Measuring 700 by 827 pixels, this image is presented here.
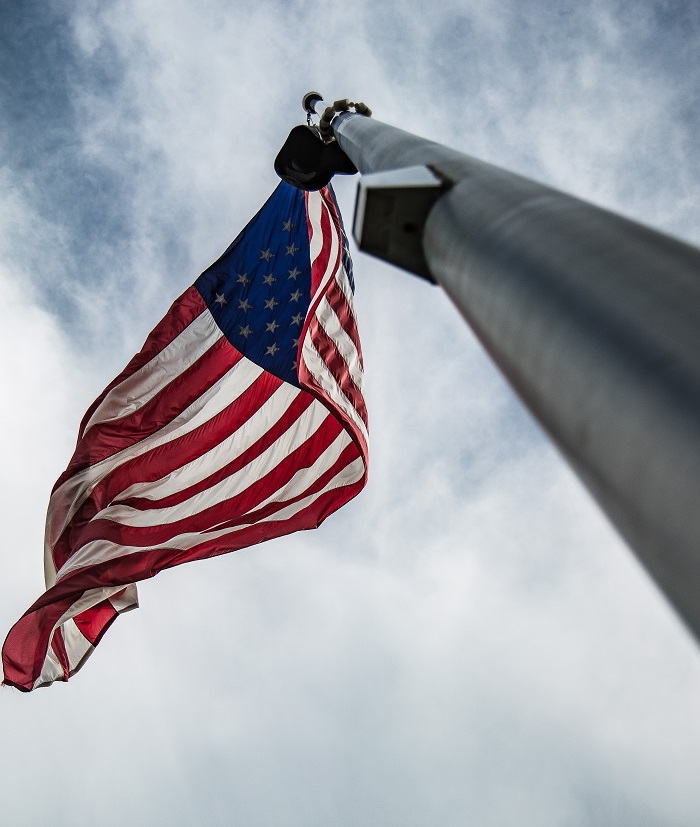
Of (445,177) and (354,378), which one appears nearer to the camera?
(445,177)

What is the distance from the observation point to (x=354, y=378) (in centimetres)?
899

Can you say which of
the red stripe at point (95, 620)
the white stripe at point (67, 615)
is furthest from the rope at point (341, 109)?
the red stripe at point (95, 620)

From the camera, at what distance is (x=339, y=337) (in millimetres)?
8961

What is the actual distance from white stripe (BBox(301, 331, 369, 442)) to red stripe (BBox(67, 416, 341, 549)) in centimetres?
129

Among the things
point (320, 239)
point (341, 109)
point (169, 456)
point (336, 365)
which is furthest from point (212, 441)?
point (341, 109)

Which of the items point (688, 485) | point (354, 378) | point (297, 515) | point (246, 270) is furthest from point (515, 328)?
point (246, 270)

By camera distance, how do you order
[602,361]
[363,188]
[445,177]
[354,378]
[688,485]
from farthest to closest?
[354,378] → [363,188] → [445,177] → [602,361] → [688,485]

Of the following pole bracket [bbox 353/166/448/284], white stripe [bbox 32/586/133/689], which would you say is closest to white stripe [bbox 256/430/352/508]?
white stripe [bbox 32/586/133/689]

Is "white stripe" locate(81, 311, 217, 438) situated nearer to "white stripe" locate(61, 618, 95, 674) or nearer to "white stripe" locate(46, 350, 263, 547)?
"white stripe" locate(46, 350, 263, 547)

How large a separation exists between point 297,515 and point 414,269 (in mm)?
6090

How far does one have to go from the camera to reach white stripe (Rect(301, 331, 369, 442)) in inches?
323

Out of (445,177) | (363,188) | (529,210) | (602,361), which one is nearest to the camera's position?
(602,361)

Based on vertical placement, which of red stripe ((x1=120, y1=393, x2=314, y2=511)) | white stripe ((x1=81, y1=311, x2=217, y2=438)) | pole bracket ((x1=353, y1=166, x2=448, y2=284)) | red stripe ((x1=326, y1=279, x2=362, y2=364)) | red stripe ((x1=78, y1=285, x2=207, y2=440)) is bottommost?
pole bracket ((x1=353, y1=166, x2=448, y2=284))

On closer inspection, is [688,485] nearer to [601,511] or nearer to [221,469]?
[601,511]
